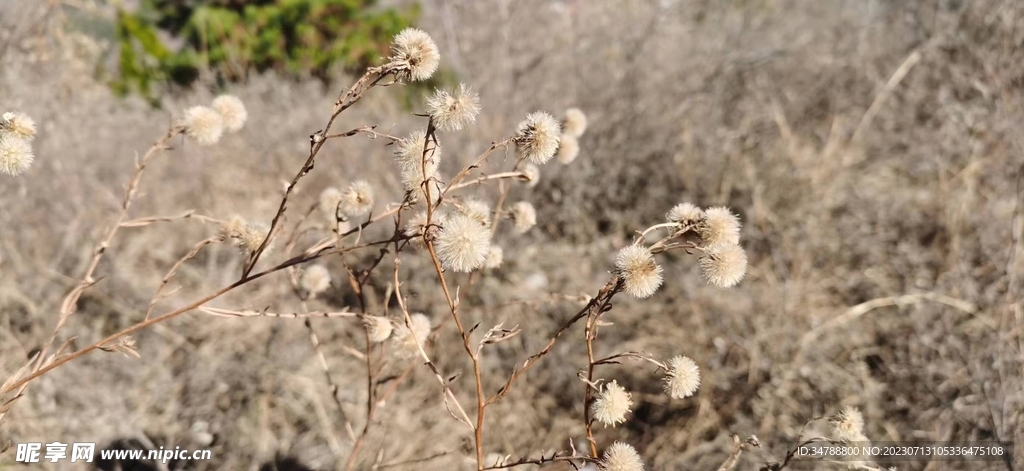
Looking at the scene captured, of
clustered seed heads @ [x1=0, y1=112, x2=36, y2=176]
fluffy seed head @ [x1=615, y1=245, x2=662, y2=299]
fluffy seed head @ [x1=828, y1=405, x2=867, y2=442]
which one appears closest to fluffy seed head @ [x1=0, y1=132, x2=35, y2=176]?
clustered seed heads @ [x1=0, y1=112, x2=36, y2=176]

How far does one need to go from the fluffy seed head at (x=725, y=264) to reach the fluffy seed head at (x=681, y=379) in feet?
0.48

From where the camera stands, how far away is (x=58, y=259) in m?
2.37

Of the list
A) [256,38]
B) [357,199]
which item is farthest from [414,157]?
[256,38]

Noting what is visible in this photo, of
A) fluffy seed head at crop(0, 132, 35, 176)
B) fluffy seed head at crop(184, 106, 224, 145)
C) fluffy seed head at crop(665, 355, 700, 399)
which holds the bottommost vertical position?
fluffy seed head at crop(665, 355, 700, 399)

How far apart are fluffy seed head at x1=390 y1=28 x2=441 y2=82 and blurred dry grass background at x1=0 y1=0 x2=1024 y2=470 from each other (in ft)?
1.81

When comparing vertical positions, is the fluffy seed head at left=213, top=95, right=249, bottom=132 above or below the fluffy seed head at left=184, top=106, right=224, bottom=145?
above

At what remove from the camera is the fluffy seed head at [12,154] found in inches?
38.0

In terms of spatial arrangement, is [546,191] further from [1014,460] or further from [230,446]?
[1014,460]

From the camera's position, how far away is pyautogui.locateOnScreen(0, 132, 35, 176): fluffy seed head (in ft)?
3.16

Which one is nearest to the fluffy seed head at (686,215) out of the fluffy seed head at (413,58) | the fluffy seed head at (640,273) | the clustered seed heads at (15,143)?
the fluffy seed head at (640,273)

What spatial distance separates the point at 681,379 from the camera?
3.22 feet

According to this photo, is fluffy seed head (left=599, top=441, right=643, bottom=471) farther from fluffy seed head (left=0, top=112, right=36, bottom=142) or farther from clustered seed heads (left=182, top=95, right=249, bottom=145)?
fluffy seed head (left=0, top=112, right=36, bottom=142)

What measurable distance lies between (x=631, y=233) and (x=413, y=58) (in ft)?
6.62

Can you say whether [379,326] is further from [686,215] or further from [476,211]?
[686,215]
